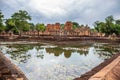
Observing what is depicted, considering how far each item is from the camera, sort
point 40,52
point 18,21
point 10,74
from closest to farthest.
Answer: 1. point 10,74
2. point 40,52
3. point 18,21

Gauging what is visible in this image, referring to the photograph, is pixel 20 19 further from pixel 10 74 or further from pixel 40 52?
pixel 10 74

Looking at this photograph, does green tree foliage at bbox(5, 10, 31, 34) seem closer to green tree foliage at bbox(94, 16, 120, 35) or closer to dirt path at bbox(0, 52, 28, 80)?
green tree foliage at bbox(94, 16, 120, 35)

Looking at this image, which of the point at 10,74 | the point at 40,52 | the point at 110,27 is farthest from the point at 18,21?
the point at 10,74

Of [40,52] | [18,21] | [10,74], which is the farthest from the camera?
[18,21]

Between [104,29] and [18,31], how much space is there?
29812 millimetres

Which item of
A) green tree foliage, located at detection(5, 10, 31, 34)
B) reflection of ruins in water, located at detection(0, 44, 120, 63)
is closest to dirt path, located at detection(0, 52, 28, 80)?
reflection of ruins in water, located at detection(0, 44, 120, 63)

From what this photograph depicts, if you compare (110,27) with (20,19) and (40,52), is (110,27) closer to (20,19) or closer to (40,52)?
(20,19)

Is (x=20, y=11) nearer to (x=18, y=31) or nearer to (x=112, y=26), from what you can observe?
(x=18, y=31)

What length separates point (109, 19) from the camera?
81812 millimetres

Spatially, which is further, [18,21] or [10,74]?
[18,21]

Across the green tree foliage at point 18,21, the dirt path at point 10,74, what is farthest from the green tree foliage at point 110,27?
the dirt path at point 10,74

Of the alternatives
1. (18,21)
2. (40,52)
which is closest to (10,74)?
(40,52)

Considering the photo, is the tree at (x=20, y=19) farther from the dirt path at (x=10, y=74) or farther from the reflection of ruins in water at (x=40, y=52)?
the dirt path at (x=10, y=74)

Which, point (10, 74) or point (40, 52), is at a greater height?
point (10, 74)
